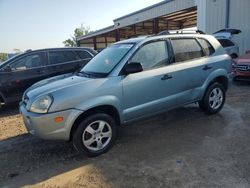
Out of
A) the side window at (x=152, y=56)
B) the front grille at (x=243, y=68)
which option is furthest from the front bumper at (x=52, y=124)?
the front grille at (x=243, y=68)

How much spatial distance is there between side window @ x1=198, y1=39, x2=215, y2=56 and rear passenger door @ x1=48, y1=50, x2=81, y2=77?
4.04 metres

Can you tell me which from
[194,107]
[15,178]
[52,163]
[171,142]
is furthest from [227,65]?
[15,178]

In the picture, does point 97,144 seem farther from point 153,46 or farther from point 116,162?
point 153,46

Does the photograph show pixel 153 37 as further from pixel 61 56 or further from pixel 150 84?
pixel 61 56

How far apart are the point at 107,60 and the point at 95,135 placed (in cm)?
139

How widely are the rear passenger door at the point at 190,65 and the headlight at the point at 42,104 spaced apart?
2.41m

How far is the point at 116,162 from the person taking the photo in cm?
392

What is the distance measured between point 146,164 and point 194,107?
10.2 feet

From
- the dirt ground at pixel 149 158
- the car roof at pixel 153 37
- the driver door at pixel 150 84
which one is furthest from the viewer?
the car roof at pixel 153 37

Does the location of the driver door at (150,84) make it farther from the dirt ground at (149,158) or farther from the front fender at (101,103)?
the dirt ground at (149,158)

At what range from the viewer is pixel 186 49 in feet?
17.0

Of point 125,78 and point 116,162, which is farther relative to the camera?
point 125,78

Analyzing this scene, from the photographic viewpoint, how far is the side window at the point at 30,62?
7.37 m

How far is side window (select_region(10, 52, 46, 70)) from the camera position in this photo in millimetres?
7367
